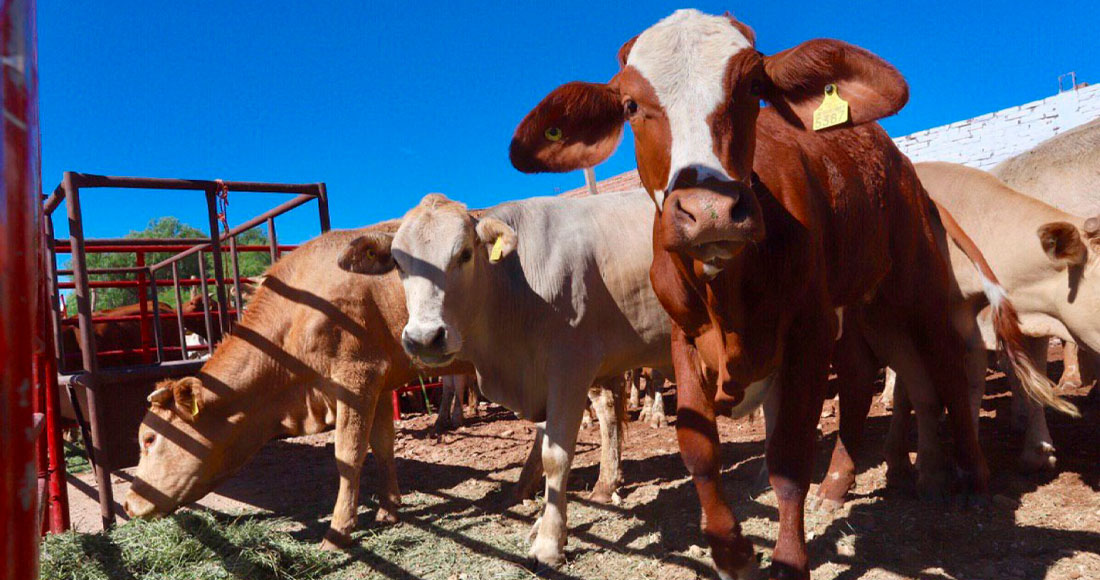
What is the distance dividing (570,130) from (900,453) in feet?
9.38

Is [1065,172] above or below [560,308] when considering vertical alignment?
above

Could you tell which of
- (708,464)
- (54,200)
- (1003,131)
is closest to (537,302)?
(708,464)

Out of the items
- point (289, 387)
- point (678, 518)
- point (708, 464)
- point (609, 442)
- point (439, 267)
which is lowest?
point (678, 518)

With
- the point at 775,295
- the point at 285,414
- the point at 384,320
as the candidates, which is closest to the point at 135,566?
the point at 285,414

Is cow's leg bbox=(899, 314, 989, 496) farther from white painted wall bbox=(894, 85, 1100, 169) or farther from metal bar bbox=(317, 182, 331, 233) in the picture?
white painted wall bbox=(894, 85, 1100, 169)

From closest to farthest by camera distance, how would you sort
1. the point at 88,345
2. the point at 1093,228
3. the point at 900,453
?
the point at 1093,228 < the point at 900,453 < the point at 88,345

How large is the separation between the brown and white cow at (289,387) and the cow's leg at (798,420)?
264 centimetres

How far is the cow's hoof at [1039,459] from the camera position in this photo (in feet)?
13.3

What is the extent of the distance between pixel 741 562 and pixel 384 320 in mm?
2928

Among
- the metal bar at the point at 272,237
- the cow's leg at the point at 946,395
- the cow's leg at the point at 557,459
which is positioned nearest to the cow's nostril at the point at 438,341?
the cow's leg at the point at 557,459

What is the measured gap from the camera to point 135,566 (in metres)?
3.65

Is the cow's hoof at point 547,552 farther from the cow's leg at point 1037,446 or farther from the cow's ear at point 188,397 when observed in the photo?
the cow's leg at point 1037,446

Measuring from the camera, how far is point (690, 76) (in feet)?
7.51

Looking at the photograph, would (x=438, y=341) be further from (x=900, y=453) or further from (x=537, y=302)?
(x=900, y=453)
